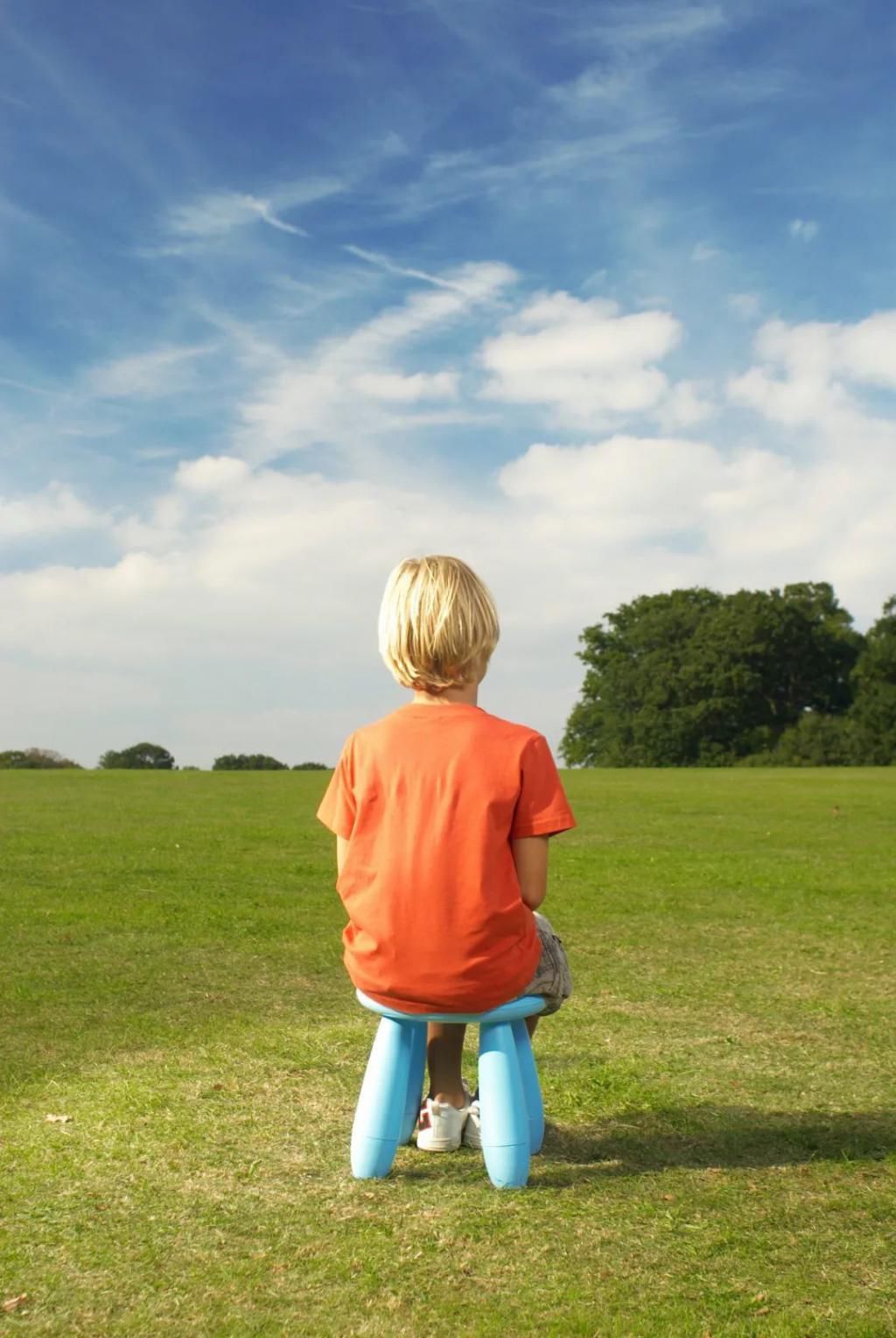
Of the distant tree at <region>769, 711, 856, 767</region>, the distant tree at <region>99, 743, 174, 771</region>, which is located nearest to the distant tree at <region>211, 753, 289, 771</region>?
the distant tree at <region>99, 743, 174, 771</region>

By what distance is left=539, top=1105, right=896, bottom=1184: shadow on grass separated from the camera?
448cm

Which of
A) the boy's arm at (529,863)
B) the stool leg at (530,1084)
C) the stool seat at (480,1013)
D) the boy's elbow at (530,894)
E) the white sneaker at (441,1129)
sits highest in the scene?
the boy's arm at (529,863)

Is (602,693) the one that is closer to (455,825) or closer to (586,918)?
(586,918)

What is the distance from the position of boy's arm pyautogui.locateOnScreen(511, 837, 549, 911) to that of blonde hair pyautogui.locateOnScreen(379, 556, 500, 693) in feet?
1.83

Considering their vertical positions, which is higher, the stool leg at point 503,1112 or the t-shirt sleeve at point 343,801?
the t-shirt sleeve at point 343,801

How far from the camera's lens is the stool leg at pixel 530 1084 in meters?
4.27

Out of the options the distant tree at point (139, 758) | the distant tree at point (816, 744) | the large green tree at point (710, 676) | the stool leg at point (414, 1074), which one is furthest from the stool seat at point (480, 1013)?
the large green tree at point (710, 676)

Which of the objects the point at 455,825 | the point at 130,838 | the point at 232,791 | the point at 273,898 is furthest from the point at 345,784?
the point at 232,791

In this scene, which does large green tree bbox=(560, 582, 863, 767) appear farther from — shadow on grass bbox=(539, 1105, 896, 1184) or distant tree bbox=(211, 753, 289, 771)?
shadow on grass bbox=(539, 1105, 896, 1184)

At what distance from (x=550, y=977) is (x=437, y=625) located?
1.21m

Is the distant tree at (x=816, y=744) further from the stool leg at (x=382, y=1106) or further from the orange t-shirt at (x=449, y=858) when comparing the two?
the orange t-shirt at (x=449, y=858)

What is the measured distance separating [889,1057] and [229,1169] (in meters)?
3.25

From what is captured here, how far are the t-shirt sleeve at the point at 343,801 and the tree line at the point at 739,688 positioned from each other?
222ft

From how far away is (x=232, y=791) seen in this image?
2877 centimetres
